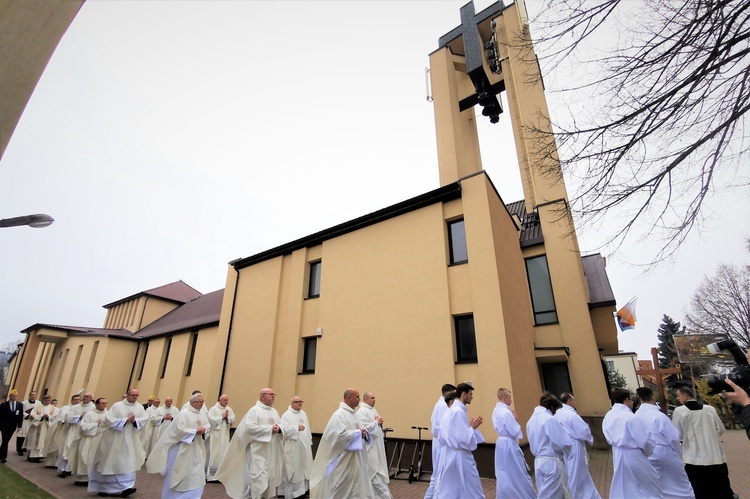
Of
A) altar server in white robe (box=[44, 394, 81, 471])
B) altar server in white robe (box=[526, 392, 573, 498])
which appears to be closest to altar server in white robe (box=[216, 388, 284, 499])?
altar server in white robe (box=[526, 392, 573, 498])

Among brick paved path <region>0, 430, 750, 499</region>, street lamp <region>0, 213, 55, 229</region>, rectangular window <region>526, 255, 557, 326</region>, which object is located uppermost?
rectangular window <region>526, 255, 557, 326</region>

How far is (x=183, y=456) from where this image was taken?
715 centimetres

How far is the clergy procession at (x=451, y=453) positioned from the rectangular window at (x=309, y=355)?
4.95 m

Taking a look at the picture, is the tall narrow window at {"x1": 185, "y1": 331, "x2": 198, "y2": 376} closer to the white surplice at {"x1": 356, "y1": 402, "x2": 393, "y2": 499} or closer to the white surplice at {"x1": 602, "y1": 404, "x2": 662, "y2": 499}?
the white surplice at {"x1": 356, "y1": 402, "x2": 393, "y2": 499}

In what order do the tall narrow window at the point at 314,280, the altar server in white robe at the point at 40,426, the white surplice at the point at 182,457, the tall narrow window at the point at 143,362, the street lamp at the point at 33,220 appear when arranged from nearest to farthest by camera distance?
1. the white surplice at the point at 182,457
2. the street lamp at the point at 33,220
3. the altar server in white robe at the point at 40,426
4. the tall narrow window at the point at 314,280
5. the tall narrow window at the point at 143,362

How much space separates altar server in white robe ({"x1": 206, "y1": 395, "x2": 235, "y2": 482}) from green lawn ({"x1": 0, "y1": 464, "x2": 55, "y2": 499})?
383 centimetres

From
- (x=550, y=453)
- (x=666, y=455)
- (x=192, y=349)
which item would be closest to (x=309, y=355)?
(x=550, y=453)

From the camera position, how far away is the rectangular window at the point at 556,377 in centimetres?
1391

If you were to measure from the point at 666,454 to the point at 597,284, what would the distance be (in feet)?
38.9

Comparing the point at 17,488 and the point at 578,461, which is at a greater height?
the point at 578,461

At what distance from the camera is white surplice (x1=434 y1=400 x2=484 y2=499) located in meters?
5.69

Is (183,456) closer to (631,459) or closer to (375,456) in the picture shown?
(375,456)

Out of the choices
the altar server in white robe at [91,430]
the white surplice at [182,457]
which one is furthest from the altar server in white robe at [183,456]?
the altar server in white robe at [91,430]

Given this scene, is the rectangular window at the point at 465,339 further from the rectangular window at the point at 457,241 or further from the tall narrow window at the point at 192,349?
the tall narrow window at the point at 192,349
